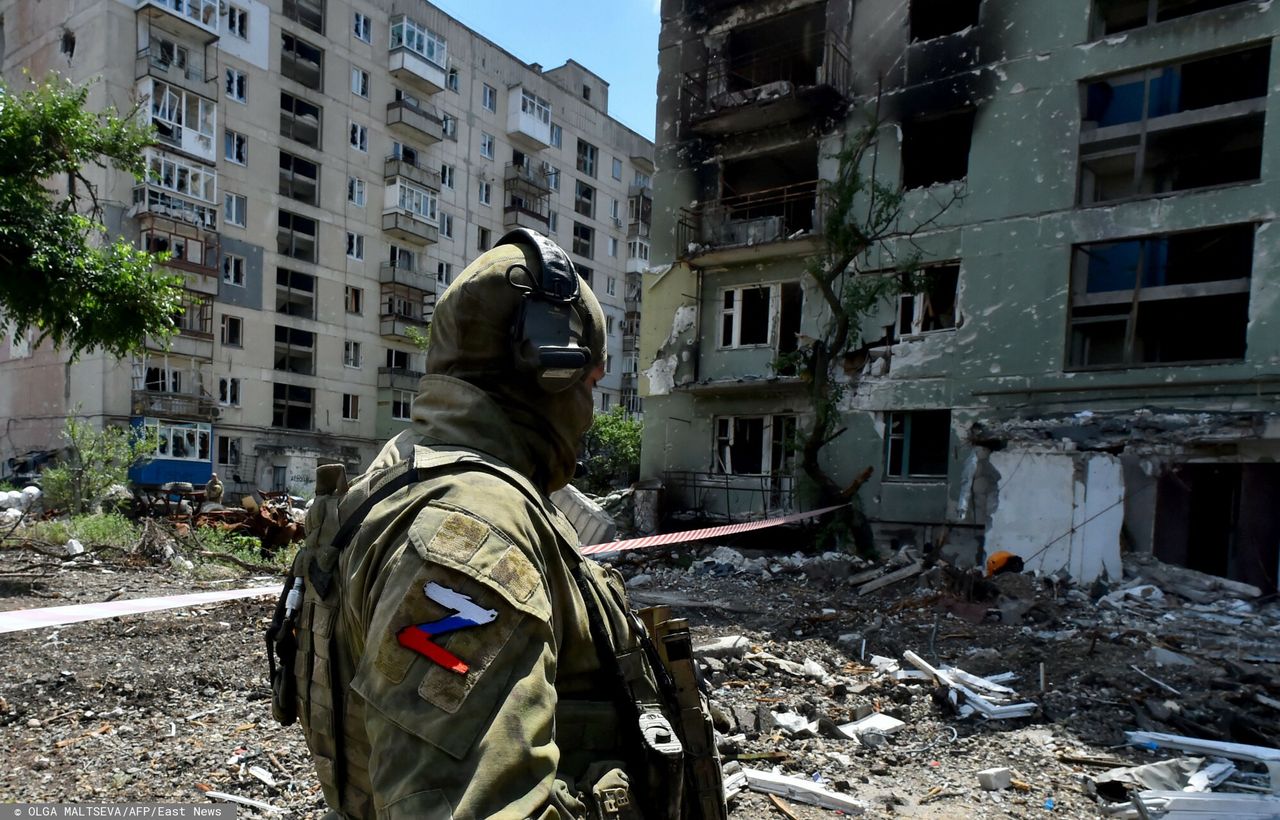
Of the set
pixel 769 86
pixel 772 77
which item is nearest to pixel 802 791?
pixel 769 86

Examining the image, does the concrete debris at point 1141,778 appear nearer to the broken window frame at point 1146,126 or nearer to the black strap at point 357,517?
the black strap at point 357,517

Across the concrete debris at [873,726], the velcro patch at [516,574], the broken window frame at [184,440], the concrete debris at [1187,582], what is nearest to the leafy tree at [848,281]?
the concrete debris at [1187,582]

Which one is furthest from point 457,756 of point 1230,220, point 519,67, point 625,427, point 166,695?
point 519,67

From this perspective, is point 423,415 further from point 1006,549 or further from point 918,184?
point 918,184

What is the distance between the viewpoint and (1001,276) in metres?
14.5

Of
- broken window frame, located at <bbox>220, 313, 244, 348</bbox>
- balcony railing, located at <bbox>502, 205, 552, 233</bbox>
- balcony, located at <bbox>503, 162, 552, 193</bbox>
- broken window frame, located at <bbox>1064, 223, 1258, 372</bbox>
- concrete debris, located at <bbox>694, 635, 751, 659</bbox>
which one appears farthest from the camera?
balcony, located at <bbox>503, 162, 552, 193</bbox>

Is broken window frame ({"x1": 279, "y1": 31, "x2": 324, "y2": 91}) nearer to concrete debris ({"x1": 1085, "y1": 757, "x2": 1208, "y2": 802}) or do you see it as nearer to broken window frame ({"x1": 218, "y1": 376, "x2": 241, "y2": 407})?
broken window frame ({"x1": 218, "y1": 376, "x2": 241, "y2": 407})

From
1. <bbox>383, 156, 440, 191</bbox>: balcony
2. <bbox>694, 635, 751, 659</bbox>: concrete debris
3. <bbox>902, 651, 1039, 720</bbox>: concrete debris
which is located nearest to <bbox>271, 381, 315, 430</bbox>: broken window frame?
<bbox>383, 156, 440, 191</bbox>: balcony

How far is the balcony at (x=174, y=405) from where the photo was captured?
82.0 ft

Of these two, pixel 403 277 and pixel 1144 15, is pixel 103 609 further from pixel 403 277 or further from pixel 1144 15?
pixel 403 277

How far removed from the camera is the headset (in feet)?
5.18

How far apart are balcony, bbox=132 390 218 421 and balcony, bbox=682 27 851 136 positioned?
1861 centimetres

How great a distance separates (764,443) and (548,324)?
16.4 meters

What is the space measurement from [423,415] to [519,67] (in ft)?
132
